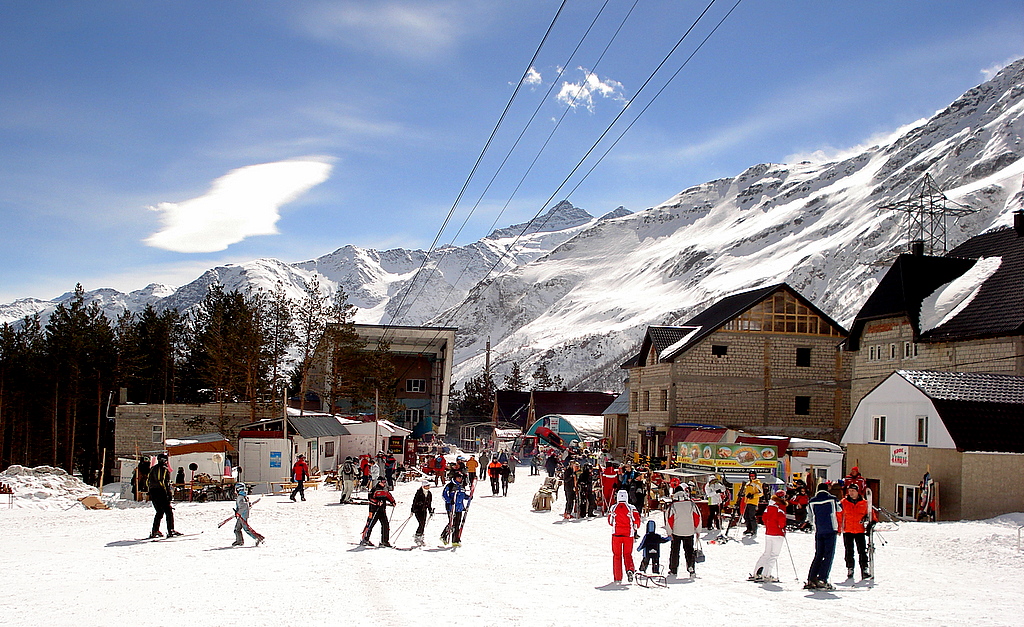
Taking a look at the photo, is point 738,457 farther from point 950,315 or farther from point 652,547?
point 950,315

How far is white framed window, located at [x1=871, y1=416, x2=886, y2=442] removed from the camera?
84.5 ft

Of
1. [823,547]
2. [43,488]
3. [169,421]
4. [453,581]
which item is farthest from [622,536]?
[169,421]

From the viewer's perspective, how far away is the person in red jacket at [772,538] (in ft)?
41.8

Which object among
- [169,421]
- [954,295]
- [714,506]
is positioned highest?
[954,295]

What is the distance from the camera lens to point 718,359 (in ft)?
147

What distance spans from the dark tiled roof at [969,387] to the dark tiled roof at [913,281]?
9.93 metres

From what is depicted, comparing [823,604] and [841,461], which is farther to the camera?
[841,461]

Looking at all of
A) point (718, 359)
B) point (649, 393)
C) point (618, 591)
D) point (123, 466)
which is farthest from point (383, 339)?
point (618, 591)

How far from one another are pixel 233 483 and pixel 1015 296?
94.6 ft

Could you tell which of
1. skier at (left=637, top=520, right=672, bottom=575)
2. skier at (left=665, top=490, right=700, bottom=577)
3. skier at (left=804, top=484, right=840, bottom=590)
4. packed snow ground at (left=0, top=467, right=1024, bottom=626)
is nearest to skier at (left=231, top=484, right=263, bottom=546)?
packed snow ground at (left=0, top=467, right=1024, bottom=626)

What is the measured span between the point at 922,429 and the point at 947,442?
131cm

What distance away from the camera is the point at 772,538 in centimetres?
1273

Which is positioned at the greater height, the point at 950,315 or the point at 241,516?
the point at 950,315

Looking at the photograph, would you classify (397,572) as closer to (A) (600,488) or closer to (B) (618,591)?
(B) (618,591)
